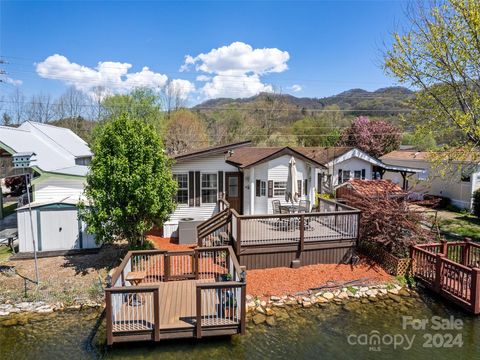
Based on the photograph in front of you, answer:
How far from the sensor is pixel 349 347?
662 centimetres

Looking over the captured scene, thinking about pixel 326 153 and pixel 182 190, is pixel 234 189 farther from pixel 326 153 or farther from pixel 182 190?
pixel 326 153

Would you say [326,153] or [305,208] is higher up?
[326,153]

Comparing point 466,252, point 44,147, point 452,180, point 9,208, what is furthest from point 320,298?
point 9,208

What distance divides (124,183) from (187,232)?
12.5 feet

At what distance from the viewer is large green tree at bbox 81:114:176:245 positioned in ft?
31.0

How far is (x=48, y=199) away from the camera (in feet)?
41.8

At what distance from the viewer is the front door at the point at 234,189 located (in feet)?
45.3

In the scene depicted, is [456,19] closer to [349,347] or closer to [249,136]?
[349,347]

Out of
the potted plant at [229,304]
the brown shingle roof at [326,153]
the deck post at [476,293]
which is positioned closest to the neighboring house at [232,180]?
the potted plant at [229,304]

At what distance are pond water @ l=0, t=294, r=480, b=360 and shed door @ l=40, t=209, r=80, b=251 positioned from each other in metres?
3.82

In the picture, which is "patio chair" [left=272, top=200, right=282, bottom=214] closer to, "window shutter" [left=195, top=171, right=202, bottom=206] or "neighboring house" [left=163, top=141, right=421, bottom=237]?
"neighboring house" [left=163, top=141, right=421, bottom=237]

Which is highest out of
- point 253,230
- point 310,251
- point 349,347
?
point 253,230

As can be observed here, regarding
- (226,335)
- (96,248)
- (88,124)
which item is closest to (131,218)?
(96,248)

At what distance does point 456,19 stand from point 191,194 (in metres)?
12.3
